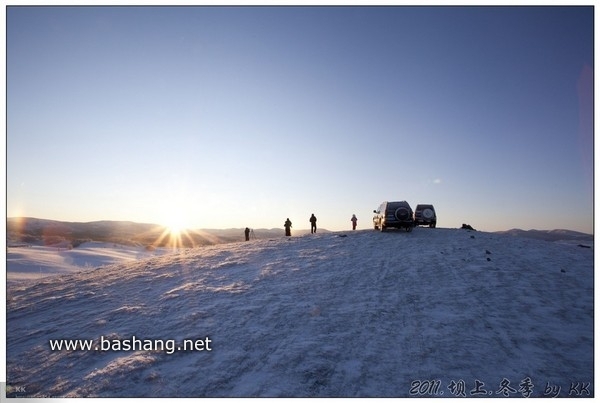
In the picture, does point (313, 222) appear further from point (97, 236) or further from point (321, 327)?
point (97, 236)

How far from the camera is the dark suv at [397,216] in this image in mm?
22578

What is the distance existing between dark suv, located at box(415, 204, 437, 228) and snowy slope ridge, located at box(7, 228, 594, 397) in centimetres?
1254

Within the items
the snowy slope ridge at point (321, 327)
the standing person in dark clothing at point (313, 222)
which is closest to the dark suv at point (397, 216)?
the standing person in dark clothing at point (313, 222)

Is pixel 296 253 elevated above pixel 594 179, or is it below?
below

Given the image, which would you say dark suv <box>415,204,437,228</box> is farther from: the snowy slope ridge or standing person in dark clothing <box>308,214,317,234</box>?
the snowy slope ridge

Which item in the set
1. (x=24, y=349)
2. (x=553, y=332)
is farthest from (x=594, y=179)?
(x=24, y=349)

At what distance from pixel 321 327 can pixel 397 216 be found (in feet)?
52.5

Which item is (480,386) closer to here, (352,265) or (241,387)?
(241,387)

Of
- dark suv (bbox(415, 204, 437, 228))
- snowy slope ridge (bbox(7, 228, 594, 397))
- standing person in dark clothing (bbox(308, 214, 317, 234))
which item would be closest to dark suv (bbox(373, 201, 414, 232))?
dark suv (bbox(415, 204, 437, 228))

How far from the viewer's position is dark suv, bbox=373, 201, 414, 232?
22578 millimetres

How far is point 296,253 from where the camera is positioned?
16.9 metres

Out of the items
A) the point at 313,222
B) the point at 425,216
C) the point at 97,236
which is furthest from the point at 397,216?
A: the point at 97,236

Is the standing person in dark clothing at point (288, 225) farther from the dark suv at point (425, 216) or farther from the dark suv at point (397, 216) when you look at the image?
the dark suv at point (425, 216)

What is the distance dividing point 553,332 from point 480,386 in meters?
3.52
